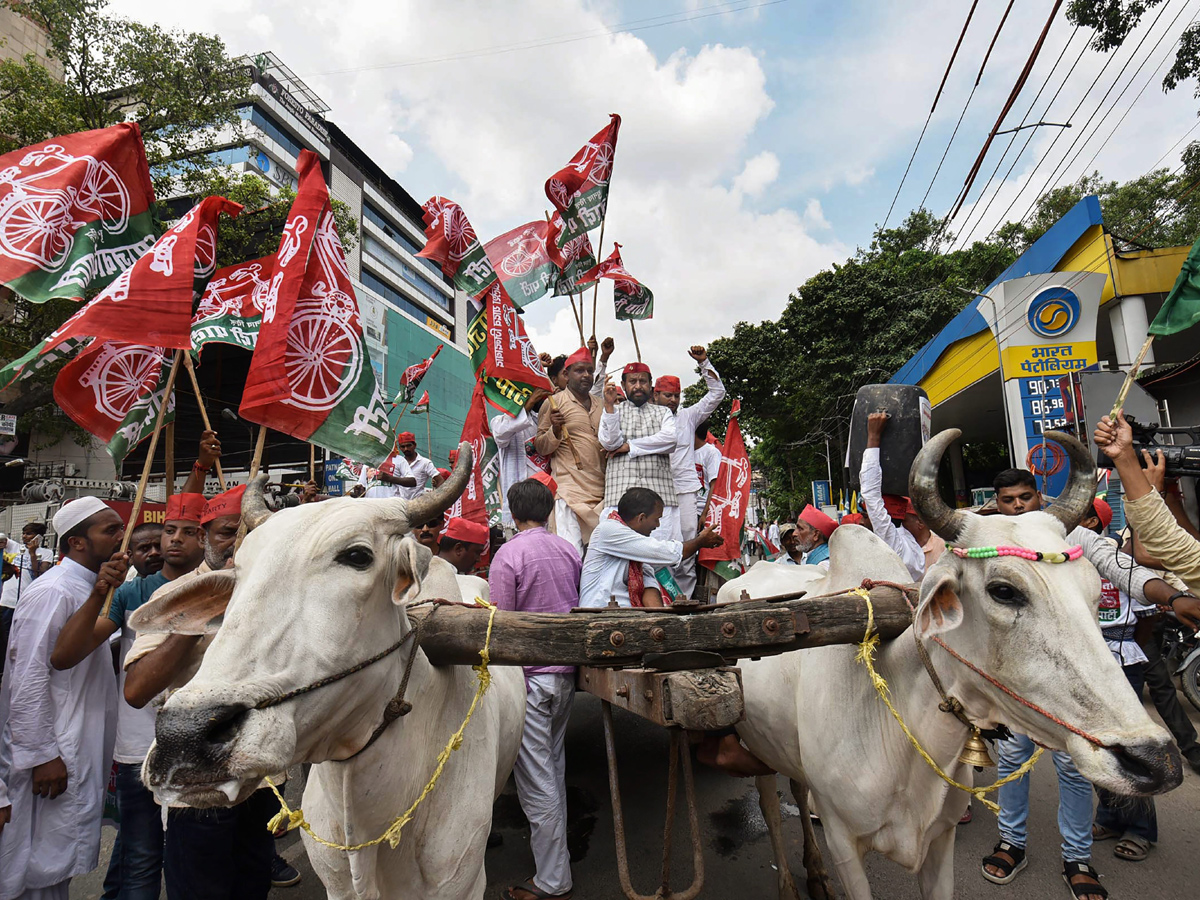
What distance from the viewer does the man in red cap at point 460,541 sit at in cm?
487

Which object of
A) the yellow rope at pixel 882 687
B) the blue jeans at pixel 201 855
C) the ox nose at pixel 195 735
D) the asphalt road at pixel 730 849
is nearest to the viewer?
the ox nose at pixel 195 735

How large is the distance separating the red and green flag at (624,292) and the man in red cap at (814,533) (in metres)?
2.76

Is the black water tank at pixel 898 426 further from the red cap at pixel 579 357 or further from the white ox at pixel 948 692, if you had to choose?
the red cap at pixel 579 357

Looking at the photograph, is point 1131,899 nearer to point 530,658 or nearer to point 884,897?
point 884,897

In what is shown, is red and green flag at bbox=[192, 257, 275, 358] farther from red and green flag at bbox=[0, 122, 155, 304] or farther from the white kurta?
the white kurta

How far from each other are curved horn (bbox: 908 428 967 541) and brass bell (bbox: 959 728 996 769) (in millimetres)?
708

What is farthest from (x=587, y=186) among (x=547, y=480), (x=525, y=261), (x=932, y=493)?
(x=932, y=493)

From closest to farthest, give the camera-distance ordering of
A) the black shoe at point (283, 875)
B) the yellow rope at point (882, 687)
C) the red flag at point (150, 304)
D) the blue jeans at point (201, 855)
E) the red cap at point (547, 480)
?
the yellow rope at point (882, 687)
the blue jeans at point (201, 855)
the red flag at point (150, 304)
the black shoe at point (283, 875)
the red cap at point (547, 480)

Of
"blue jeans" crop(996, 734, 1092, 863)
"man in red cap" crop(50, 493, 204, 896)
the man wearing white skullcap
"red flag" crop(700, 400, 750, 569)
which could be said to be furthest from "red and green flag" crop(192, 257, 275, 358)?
"blue jeans" crop(996, 734, 1092, 863)

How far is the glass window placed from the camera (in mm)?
40656

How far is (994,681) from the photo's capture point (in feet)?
6.77

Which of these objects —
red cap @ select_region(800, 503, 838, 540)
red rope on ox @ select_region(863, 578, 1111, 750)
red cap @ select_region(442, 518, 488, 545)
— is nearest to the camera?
red rope on ox @ select_region(863, 578, 1111, 750)

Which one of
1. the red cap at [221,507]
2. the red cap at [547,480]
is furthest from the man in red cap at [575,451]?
the red cap at [221,507]

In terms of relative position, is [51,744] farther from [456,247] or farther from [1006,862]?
[1006,862]
